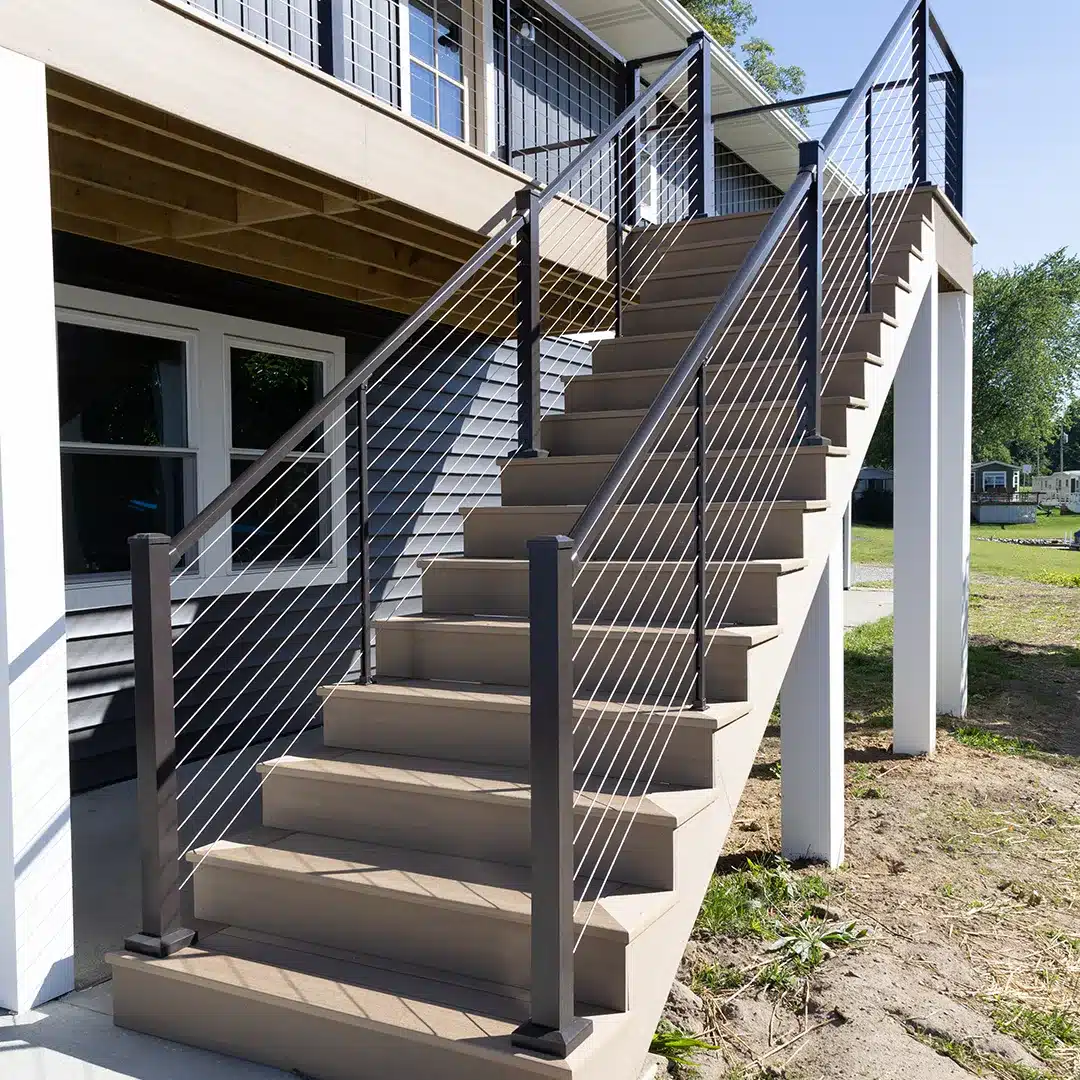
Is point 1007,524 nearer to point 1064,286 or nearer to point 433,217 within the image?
point 1064,286

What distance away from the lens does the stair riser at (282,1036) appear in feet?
7.09

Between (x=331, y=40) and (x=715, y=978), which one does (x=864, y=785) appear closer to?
(x=715, y=978)

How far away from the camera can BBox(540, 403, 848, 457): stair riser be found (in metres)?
3.90

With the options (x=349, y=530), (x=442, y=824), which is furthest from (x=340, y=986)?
(x=349, y=530)

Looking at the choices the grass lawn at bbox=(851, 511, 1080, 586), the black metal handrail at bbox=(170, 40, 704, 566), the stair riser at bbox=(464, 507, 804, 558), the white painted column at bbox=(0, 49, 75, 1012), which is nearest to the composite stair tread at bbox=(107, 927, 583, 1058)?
the white painted column at bbox=(0, 49, 75, 1012)

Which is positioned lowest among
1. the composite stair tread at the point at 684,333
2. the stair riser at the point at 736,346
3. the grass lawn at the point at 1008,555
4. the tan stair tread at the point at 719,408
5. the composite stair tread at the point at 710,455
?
the grass lawn at the point at 1008,555

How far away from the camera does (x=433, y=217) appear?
431cm

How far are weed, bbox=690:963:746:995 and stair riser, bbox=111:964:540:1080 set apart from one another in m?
1.35

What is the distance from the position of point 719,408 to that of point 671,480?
435mm

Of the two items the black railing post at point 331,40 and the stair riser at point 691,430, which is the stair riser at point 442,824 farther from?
the black railing post at point 331,40

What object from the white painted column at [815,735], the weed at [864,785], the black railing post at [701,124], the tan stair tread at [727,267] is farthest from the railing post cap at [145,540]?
the black railing post at [701,124]

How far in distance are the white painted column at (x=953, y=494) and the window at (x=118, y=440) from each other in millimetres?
4943

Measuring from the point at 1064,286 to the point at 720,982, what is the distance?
116ft

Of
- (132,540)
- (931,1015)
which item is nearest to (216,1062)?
(132,540)
